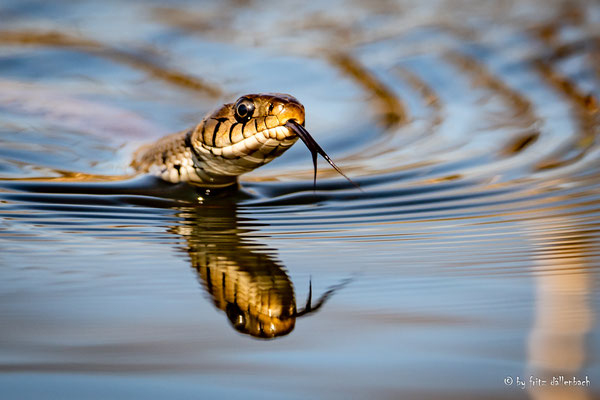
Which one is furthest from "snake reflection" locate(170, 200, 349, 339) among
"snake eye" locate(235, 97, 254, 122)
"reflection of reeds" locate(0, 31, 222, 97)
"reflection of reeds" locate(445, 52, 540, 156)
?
"reflection of reeds" locate(0, 31, 222, 97)

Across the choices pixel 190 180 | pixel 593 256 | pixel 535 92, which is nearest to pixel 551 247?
pixel 593 256

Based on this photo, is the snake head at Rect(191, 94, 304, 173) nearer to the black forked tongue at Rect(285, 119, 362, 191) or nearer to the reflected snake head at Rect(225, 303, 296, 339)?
the black forked tongue at Rect(285, 119, 362, 191)

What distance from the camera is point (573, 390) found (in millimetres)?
1126

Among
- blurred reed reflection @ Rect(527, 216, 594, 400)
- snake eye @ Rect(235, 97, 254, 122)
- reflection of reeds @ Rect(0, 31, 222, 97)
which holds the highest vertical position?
reflection of reeds @ Rect(0, 31, 222, 97)

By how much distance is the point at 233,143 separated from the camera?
271 cm

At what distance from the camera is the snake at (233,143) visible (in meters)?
2.53

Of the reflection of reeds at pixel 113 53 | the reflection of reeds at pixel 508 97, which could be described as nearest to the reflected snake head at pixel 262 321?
the reflection of reeds at pixel 508 97

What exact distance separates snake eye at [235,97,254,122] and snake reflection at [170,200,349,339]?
468mm

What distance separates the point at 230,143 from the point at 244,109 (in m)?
0.13

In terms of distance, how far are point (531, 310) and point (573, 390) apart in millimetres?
309

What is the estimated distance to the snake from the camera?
253cm

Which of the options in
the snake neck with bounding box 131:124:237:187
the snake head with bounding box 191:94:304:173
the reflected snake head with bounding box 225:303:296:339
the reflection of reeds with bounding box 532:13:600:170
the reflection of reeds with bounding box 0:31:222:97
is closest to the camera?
the reflected snake head with bounding box 225:303:296:339

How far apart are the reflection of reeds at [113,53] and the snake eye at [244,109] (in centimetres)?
243

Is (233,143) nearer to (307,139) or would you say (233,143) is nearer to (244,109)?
(244,109)
